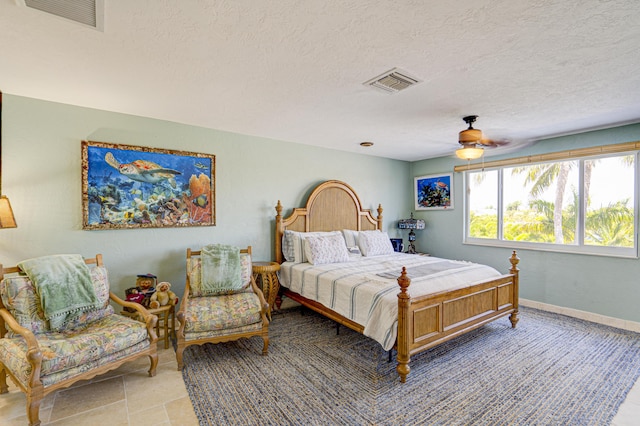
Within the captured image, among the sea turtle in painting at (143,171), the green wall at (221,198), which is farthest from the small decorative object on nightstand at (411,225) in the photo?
the sea turtle in painting at (143,171)

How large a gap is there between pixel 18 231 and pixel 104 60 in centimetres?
188

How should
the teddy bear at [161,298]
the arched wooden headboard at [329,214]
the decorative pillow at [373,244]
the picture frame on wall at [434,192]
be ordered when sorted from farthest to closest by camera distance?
the picture frame on wall at [434,192] → the decorative pillow at [373,244] → the arched wooden headboard at [329,214] → the teddy bear at [161,298]

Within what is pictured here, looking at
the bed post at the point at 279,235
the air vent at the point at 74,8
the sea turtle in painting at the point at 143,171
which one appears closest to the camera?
the air vent at the point at 74,8

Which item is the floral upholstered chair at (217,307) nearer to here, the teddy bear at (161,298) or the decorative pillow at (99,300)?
the teddy bear at (161,298)

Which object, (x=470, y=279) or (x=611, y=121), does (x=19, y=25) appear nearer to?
(x=470, y=279)

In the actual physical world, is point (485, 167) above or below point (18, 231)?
above

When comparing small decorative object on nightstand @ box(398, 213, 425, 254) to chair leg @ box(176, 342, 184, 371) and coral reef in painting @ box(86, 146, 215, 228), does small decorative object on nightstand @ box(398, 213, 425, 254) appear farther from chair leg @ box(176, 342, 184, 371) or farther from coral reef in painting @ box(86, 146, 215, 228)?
chair leg @ box(176, 342, 184, 371)

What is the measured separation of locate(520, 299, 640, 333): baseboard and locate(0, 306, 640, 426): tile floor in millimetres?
1497

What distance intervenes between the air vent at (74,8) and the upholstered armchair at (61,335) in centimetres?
193

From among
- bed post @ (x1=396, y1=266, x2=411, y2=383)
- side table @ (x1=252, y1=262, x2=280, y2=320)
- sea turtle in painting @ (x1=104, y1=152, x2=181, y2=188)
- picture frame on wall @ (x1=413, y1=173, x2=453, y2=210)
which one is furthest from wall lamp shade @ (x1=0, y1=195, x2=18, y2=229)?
picture frame on wall @ (x1=413, y1=173, x2=453, y2=210)

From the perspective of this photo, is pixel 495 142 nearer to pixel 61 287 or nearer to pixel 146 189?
pixel 146 189

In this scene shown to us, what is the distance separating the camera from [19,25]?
172cm

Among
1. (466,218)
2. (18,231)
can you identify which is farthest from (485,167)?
(18,231)

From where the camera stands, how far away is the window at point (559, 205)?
3670 millimetres
